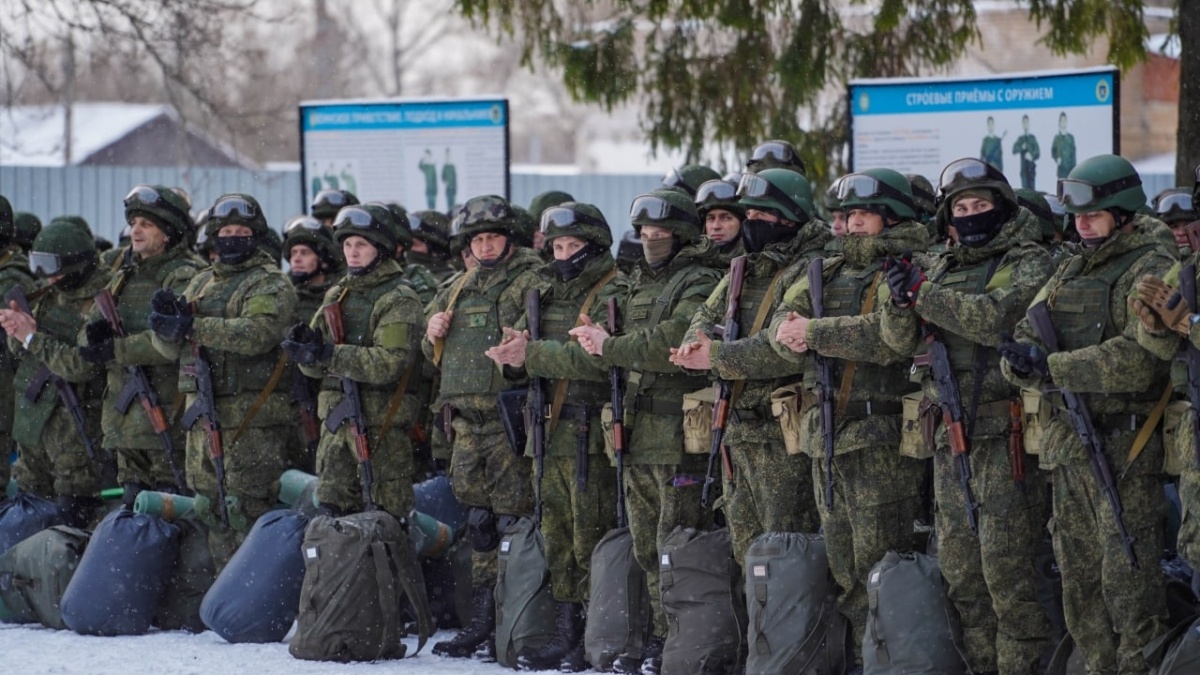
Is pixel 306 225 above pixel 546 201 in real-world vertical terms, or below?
below

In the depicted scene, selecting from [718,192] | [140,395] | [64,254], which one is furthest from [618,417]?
[64,254]

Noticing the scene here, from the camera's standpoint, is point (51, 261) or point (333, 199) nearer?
point (51, 261)

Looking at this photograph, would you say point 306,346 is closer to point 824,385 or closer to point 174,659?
point 174,659

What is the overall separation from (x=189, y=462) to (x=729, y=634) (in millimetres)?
3316

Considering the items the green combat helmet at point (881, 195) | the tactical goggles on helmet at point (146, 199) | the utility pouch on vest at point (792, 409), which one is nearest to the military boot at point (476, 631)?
the utility pouch on vest at point (792, 409)

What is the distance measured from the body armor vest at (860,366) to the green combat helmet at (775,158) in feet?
6.98

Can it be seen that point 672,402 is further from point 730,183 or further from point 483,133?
point 483,133

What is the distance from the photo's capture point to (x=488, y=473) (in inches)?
333

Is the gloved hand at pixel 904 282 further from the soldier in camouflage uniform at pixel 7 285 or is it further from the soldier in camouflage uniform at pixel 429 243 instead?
the soldier in camouflage uniform at pixel 7 285

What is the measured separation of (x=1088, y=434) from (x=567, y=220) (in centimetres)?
292

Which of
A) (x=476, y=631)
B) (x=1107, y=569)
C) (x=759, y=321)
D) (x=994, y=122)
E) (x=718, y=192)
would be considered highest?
(x=994, y=122)

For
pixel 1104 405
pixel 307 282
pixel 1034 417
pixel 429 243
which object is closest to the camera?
pixel 1104 405

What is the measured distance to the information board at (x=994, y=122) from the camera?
9547 millimetres

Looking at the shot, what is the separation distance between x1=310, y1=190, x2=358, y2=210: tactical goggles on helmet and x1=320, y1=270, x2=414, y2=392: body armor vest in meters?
1.95
